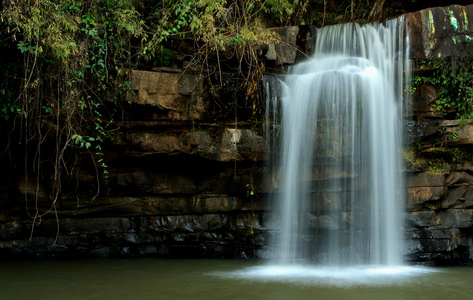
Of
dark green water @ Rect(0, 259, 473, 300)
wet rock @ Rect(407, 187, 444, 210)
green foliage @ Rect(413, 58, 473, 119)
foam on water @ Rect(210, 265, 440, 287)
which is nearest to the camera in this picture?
dark green water @ Rect(0, 259, 473, 300)

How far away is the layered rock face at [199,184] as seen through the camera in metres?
7.82

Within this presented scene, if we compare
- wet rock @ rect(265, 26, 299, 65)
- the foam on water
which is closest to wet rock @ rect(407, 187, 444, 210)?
the foam on water

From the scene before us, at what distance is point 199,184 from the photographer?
841 cm

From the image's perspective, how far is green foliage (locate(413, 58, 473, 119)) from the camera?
804 centimetres

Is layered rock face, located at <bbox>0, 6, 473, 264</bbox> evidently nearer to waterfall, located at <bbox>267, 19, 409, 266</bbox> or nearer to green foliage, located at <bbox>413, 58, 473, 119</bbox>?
green foliage, located at <bbox>413, 58, 473, 119</bbox>

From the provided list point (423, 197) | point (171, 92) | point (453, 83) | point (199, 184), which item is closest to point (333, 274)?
point (423, 197)

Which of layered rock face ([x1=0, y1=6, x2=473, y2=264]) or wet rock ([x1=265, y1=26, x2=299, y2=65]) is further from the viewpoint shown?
wet rock ([x1=265, y1=26, x2=299, y2=65])

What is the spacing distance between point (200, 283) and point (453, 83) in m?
6.21

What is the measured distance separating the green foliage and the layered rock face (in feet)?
0.51

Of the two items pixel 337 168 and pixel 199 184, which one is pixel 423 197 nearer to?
pixel 337 168

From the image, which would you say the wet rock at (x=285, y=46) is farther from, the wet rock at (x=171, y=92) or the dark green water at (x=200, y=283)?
the dark green water at (x=200, y=283)

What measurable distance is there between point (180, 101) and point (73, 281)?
3699 mm

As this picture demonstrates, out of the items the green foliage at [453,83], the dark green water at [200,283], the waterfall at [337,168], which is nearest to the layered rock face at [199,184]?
the green foliage at [453,83]

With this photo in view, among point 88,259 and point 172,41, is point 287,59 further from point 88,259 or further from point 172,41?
point 88,259
